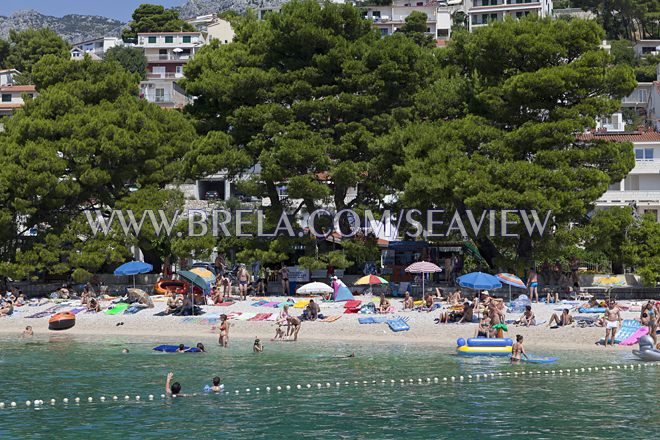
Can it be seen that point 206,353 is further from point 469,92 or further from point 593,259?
point 593,259

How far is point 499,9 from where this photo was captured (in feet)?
415

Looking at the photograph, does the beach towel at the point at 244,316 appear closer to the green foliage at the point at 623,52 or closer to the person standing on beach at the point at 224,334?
the person standing on beach at the point at 224,334

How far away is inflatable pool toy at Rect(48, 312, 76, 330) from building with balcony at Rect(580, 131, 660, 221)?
34.4 meters

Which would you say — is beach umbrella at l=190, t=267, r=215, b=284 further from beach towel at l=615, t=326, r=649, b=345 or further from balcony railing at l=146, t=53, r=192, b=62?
balcony railing at l=146, t=53, r=192, b=62

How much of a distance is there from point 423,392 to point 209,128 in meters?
28.3

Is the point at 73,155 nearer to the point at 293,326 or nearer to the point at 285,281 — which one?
the point at 285,281

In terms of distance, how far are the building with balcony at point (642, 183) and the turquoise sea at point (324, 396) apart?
29.3m

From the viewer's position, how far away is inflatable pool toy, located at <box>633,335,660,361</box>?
1337 inches

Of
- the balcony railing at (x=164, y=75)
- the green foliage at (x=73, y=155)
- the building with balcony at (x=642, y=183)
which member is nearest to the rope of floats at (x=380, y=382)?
the green foliage at (x=73, y=155)

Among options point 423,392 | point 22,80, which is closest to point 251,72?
point 423,392

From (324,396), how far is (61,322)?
759 inches

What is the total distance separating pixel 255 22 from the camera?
185 feet

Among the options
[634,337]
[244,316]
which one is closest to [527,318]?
[634,337]

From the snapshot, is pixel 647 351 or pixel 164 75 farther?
pixel 164 75
